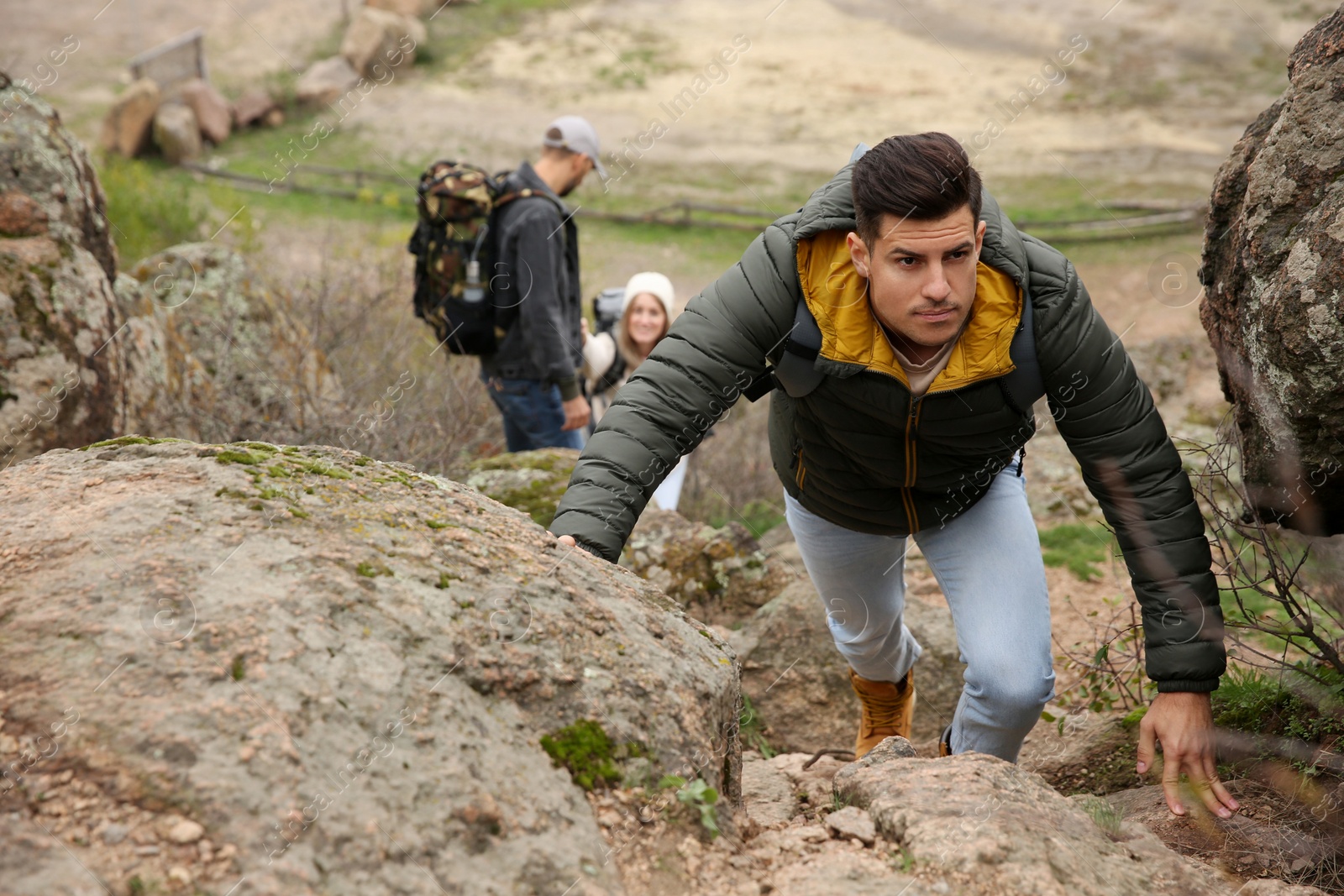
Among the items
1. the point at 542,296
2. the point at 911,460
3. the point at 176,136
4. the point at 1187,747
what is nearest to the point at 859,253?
the point at 911,460

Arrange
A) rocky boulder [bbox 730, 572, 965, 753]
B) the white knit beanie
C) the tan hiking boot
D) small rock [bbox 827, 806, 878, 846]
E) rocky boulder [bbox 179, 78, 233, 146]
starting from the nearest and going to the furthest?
small rock [bbox 827, 806, 878, 846]
the tan hiking boot
rocky boulder [bbox 730, 572, 965, 753]
the white knit beanie
rocky boulder [bbox 179, 78, 233, 146]

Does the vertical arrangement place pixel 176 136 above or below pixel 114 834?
below

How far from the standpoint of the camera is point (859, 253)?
2.62 metres

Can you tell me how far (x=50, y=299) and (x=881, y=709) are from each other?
396cm

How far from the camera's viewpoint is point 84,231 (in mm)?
5133

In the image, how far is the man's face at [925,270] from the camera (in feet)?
8.25

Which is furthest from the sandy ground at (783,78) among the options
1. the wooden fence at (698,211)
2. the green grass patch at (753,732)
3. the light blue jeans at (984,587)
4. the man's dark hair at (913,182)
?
the man's dark hair at (913,182)

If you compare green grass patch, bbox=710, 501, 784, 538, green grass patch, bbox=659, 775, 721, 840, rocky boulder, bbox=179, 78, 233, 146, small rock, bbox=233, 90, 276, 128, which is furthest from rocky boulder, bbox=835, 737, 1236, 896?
small rock, bbox=233, 90, 276, 128

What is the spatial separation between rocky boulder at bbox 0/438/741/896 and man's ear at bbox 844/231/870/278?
96 cm

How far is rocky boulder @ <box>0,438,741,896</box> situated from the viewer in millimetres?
1704

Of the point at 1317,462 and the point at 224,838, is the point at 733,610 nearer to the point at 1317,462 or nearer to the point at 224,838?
the point at 1317,462

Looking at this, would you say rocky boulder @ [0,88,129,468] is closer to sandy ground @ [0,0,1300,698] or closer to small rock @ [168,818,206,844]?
small rock @ [168,818,206,844]

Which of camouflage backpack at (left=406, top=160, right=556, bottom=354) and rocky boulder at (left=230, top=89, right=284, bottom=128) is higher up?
camouflage backpack at (left=406, top=160, right=556, bottom=354)

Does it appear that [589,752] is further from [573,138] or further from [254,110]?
[254,110]
